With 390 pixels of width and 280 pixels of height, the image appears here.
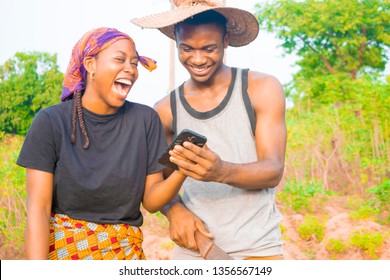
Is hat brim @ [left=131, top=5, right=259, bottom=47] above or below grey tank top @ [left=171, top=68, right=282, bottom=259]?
above

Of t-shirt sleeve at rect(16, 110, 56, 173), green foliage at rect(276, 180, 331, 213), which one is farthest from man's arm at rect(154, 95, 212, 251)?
green foliage at rect(276, 180, 331, 213)

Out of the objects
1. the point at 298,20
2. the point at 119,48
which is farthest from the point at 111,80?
the point at 298,20

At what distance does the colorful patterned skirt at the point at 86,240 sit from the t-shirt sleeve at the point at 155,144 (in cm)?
29

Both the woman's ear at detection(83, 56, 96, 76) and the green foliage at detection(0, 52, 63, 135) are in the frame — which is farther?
the green foliage at detection(0, 52, 63, 135)

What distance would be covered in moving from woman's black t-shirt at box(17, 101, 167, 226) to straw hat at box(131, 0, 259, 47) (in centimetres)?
58

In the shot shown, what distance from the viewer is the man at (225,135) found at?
2580mm

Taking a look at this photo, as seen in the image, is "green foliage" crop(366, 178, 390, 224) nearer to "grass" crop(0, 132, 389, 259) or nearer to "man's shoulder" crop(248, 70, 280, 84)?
"grass" crop(0, 132, 389, 259)

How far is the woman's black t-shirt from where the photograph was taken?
7.83 ft

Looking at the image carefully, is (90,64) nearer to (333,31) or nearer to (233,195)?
(233,195)

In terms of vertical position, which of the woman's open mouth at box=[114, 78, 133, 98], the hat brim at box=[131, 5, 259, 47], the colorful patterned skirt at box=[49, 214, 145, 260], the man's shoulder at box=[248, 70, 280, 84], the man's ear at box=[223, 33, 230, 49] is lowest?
the colorful patterned skirt at box=[49, 214, 145, 260]

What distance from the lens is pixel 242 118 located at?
2674 mm

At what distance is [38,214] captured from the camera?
2.36 meters

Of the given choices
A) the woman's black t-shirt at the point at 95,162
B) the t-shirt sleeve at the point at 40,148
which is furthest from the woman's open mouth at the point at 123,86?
the t-shirt sleeve at the point at 40,148
